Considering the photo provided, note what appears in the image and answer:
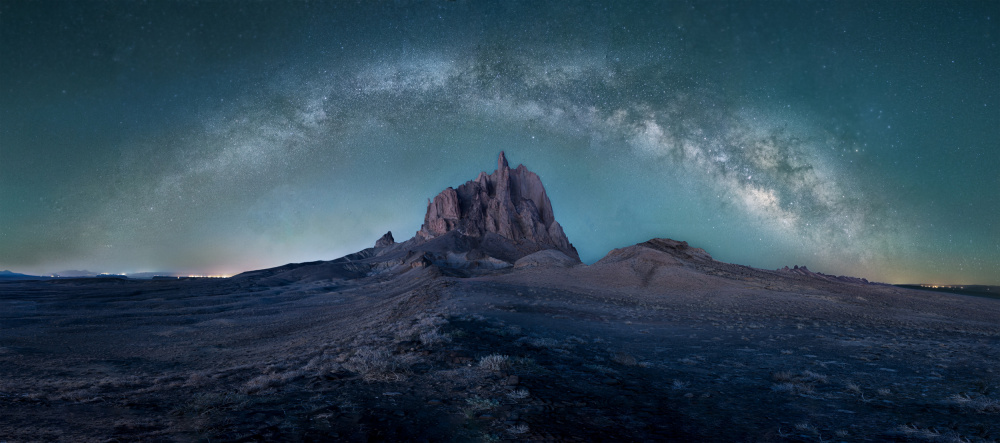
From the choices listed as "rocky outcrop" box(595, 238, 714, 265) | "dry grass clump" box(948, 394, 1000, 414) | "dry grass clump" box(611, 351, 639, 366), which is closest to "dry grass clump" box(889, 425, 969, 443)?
"dry grass clump" box(948, 394, 1000, 414)

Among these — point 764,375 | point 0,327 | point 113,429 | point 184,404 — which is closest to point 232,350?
point 184,404

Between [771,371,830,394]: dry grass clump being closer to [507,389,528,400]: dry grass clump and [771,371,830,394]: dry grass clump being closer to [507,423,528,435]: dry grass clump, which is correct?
[507,389,528,400]: dry grass clump

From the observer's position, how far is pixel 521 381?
24.7 ft

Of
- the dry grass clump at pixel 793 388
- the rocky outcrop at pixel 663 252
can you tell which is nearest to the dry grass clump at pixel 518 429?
the dry grass clump at pixel 793 388

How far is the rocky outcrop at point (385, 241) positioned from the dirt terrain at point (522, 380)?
376 ft

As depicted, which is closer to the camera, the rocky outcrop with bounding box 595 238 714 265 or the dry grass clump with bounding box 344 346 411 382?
the dry grass clump with bounding box 344 346 411 382

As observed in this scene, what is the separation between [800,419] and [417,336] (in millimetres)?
8781

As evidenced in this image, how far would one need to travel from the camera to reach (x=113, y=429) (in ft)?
18.0

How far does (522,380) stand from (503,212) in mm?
110672

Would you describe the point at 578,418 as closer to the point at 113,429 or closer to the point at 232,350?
the point at 113,429

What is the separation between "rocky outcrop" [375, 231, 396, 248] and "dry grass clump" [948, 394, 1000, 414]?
132 meters

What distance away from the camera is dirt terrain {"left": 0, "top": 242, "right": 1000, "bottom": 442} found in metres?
5.62

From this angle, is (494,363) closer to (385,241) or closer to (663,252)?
(663,252)

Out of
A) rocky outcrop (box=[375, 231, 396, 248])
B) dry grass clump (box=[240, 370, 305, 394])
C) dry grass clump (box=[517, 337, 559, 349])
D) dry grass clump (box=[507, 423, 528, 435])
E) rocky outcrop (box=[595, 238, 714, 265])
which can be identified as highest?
rocky outcrop (box=[375, 231, 396, 248])
